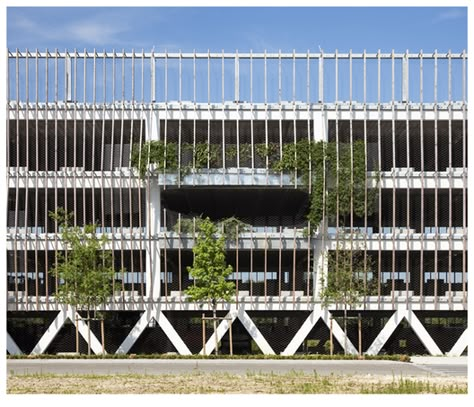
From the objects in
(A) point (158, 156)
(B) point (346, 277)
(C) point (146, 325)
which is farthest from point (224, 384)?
(A) point (158, 156)

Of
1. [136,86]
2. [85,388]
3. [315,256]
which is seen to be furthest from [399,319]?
[85,388]

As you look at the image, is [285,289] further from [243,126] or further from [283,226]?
[243,126]

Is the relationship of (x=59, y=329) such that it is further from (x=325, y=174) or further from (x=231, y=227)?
(x=325, y=174)

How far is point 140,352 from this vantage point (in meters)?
51.5

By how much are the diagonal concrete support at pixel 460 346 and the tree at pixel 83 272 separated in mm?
17685

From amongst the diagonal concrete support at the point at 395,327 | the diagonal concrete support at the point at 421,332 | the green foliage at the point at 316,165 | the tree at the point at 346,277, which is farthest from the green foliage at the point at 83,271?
the diagonal concrete support at the point at 421,332

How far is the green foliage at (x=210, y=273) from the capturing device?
47366 millimetres

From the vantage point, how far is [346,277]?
4797 cm

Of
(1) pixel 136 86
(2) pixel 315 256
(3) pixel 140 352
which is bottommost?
(3) pixel 140 352

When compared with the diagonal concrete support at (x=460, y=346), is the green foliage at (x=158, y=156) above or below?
above

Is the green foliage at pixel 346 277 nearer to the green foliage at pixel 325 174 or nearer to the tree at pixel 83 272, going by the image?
the green foliage at pixel 325 174

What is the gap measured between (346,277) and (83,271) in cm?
1257

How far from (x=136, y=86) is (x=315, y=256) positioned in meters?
12.7

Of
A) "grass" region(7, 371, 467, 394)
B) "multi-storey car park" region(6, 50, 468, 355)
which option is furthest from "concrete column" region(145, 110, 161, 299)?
"grass" region(7, 371, 467, 394)
